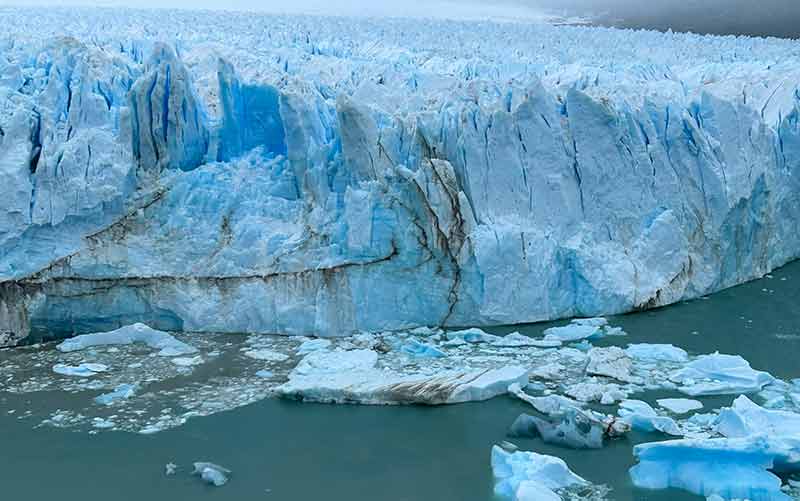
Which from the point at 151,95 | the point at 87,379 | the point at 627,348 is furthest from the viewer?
the point at 151,95

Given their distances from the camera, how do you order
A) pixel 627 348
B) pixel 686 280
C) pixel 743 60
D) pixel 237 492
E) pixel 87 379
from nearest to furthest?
pixel 237 492 → pixel 87 379 → pixel 627 348 → pixel 686 280 → pixel 743 60

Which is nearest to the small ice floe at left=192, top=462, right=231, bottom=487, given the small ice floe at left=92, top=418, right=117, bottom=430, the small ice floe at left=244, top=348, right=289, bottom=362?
the small ice floe at left=92, top=418, right=117, bottom=430

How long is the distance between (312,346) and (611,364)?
6.33 ft

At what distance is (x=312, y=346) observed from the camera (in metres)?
6.44

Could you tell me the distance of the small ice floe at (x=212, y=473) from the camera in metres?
4.71

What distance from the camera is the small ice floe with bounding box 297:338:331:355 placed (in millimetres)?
6383

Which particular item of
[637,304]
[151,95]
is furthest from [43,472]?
[637,304]

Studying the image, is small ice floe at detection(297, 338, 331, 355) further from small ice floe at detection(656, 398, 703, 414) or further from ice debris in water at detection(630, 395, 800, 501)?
ice debris in water at detection(630, 395, 800, 501)

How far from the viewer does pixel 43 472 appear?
4.82m

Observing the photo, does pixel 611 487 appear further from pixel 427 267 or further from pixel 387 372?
pixel 427 267

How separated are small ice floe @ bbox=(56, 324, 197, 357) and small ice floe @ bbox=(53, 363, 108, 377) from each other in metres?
0.34

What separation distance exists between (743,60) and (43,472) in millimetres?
8584

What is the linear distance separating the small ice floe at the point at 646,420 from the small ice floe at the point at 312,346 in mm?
2011

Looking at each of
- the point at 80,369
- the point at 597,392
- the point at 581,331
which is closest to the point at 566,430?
the point at 597,392
